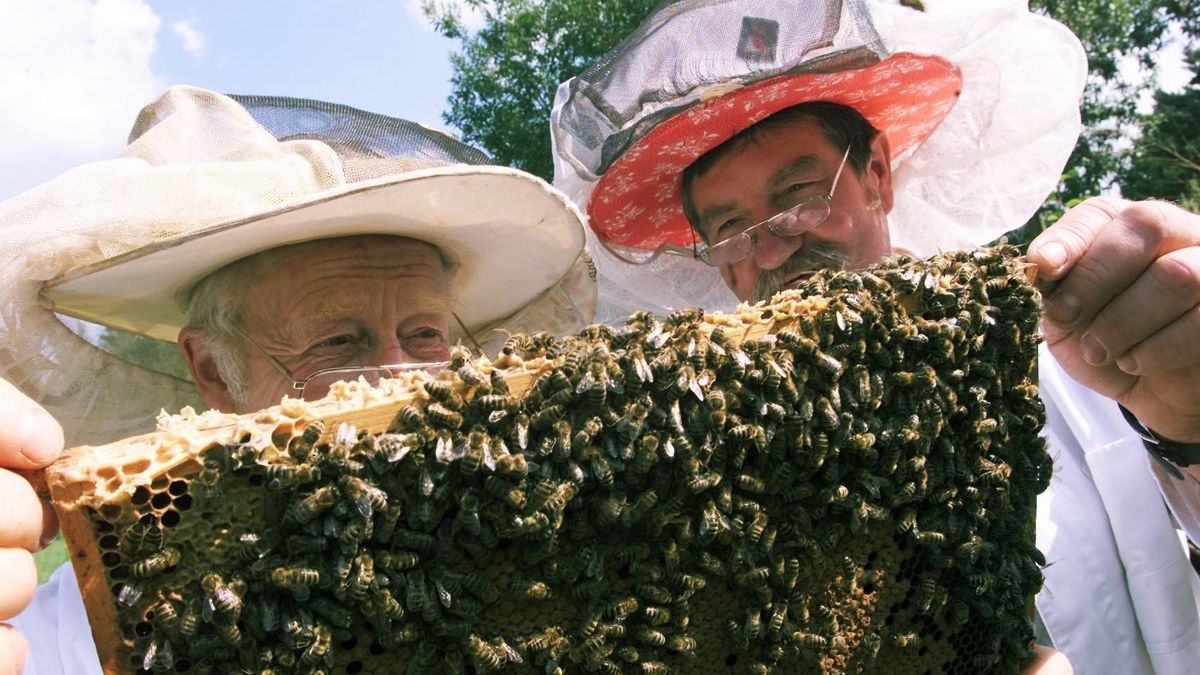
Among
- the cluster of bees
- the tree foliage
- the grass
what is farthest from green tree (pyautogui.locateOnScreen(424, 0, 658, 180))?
the cluster of bees

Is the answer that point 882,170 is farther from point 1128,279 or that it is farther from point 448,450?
point 448,450

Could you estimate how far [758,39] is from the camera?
2857 millimetres

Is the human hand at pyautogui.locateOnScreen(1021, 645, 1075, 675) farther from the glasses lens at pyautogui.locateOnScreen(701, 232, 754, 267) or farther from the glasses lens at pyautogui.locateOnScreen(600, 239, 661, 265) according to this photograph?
the glasses lens at pyautogui.locateOnScreen(600, 239, 661, 265)

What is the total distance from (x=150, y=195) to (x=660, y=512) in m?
1.62

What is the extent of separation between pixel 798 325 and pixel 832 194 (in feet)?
5.47

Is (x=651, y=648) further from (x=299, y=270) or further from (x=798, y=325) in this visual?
(x=299, y=270)

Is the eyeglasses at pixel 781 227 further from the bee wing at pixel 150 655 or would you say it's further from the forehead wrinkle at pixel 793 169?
the bee wing at pixel 150 655

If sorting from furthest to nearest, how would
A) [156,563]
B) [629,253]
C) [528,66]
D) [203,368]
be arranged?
1. [528,66]
2. [629,253]
3. [203,368]
4. [156,563]

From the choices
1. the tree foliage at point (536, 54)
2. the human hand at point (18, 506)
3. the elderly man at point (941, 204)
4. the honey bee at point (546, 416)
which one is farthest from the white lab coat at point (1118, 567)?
the tree foliage at point (536, 54)

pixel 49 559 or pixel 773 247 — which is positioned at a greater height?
pixel 773 247

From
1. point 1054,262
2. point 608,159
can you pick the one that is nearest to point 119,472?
point 1054,262

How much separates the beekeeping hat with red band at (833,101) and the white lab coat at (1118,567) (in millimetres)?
1264

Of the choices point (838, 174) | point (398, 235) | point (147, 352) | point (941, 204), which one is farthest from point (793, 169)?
point (147, 352)

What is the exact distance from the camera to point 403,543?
1.23 metres
